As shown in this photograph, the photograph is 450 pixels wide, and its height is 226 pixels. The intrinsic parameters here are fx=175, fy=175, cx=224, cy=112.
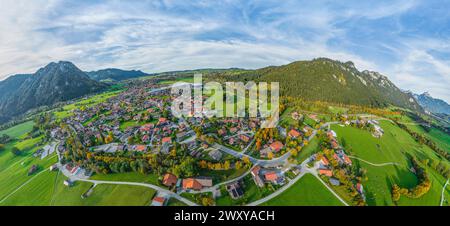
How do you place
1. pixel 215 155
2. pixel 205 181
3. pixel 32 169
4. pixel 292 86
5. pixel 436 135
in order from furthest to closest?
pixel 292 86, pixel 436 135, pixel 32 169, pixel 215 155, pixel 205 181

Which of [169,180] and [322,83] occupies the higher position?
[322,83]

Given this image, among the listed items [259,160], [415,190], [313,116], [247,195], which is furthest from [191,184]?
[313,116]

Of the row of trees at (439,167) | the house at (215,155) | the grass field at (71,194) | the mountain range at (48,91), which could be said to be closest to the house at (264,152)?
the house at (215,155)

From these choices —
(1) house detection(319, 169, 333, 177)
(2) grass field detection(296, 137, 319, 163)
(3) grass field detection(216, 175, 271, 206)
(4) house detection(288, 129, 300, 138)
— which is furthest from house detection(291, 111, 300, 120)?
(3) grass field detection(216, 175, 271, 206)
